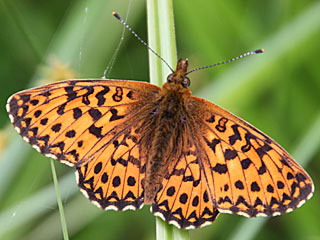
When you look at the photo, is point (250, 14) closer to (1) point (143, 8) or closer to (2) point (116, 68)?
(1) point (143, 8)

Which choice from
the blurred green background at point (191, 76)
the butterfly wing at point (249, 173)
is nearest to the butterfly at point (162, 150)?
the butterfly wing at point (249, 173)

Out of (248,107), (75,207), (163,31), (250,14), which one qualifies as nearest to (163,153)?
(163,31)

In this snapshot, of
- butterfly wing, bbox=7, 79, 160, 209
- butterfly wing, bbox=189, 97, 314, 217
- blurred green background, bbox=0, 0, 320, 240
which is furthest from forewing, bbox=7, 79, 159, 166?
butterfly wing, bbox=189, 97, 314, 217

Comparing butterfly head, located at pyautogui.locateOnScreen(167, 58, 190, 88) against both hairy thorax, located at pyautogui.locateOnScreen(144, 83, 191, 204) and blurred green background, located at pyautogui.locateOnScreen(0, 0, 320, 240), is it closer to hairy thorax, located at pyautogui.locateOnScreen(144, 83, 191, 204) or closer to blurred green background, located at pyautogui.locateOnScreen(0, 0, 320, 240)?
hairy thorax, located at pyautogui.locateOnScreen(144, 83, 191, 204)

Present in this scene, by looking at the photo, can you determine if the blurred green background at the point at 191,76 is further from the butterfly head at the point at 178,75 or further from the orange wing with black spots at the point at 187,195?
the butterfly head at the point at 178,75

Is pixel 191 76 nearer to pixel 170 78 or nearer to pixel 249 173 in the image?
pixel 170 78

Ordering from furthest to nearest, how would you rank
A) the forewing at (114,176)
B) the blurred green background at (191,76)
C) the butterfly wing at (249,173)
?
the blurred green background at (191,76)
the forewing at (114,176)
the butterfly wing at (249,173)

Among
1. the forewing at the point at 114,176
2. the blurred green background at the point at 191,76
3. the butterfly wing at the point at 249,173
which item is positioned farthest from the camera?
the blurred green background at the point at 191,76
